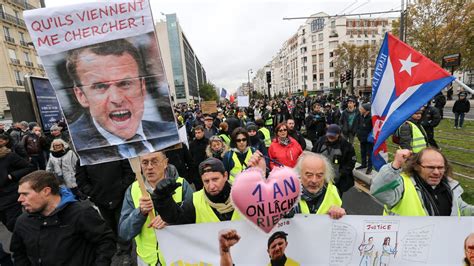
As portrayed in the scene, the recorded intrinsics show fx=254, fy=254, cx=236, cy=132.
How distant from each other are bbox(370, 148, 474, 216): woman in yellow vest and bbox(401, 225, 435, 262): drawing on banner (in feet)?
0.49

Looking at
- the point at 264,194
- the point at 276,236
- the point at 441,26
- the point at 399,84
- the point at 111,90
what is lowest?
the point at 276,236

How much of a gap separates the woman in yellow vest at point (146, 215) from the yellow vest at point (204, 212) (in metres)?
0.19

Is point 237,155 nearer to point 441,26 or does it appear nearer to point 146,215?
point 146,215

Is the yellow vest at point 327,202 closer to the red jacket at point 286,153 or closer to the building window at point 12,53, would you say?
the red jacket at point 286,153

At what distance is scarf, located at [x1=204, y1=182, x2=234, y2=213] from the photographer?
6.61 ft

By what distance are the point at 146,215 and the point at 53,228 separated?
667 mm

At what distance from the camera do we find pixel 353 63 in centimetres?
4694

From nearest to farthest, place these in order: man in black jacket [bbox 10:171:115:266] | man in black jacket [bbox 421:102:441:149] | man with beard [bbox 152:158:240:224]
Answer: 1. man in black jacket [bbox 10:171:115:266]
2. man with beard [bbox 152:158:240:224]
3. man in black jacket [bbox 421:102:441:149]

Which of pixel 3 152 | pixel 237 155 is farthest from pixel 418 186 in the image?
pixel 3 152

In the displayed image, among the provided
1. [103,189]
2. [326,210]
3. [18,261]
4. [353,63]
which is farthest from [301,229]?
[353,63]

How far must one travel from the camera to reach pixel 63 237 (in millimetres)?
Answer: 1923

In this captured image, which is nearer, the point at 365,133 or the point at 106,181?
the point at 106,181

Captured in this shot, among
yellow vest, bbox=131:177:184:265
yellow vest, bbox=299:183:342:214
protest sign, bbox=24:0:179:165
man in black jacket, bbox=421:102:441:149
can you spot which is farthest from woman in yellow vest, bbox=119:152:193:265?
man in black jacket, bbox=421:102:441:149

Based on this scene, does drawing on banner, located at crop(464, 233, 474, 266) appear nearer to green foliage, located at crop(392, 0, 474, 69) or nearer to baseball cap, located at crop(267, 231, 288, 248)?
baseball cap, located at crop(267, 231, 288, 248)
